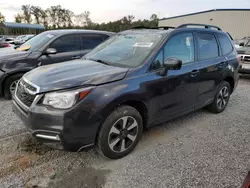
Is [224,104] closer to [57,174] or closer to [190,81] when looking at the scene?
[190,81]

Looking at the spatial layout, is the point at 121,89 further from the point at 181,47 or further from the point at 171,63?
the point at 181,47

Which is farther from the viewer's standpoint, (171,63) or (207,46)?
(207,46)

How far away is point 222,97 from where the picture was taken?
443cm

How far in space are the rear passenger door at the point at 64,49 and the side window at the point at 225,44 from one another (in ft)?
10.8

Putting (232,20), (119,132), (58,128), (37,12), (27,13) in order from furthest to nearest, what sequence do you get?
(27,13), (37,12), (232,20), (119,132), (58,128)

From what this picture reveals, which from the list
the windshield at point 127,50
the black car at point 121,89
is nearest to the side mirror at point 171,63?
the black car at point 121,89

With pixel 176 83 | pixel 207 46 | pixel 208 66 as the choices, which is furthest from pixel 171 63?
pixel 207 46

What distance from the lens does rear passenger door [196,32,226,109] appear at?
3.65 metres

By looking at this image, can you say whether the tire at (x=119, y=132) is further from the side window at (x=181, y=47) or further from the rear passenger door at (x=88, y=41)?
the rear passenger door at (x=88, y=41)

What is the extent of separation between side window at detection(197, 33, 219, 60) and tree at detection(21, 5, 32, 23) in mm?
60891

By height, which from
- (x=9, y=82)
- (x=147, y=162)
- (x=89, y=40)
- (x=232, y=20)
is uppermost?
(x=232, y=20)

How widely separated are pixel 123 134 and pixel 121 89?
0.61 meters

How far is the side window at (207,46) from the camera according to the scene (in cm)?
369

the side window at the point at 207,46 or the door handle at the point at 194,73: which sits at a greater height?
the side window at the point at 207,46
